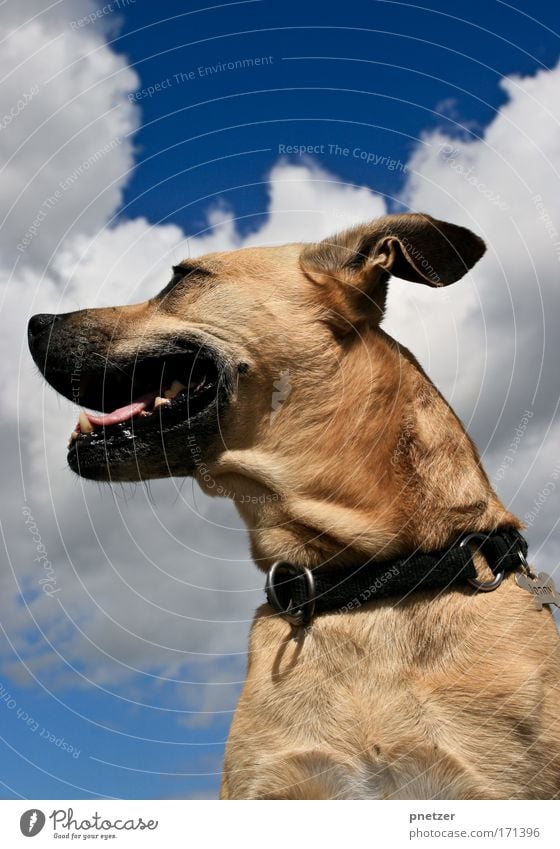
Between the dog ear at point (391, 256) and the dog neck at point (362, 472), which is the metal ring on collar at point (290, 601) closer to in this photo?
the dog neck at point (362, 472)

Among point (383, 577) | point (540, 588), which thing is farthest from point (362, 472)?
point (540, 588)

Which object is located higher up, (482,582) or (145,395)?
(145,395)

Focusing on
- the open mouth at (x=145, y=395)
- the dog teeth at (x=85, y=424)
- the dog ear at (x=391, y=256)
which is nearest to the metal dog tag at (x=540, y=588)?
the dog ear at (x=391, y=256)

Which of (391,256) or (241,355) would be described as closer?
(391,256)

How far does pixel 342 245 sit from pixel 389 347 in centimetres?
104

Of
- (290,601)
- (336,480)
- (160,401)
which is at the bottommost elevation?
(290,601)

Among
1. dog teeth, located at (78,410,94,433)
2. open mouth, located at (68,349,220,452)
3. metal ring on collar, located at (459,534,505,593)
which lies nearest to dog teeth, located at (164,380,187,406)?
open mouth, located at (68,349,220,452)

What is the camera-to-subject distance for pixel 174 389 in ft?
22.2

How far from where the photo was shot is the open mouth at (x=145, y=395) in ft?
21.2

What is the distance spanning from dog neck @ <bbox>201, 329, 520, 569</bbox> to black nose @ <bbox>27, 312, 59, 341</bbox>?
198 centimetres

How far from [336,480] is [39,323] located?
2978 millimetres

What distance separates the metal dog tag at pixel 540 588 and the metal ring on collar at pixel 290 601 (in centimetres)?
144
